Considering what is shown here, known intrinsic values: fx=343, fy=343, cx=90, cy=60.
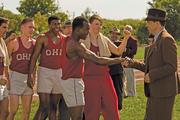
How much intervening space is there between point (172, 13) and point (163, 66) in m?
60.7

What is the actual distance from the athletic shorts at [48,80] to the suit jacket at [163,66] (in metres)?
Answer: 2.21

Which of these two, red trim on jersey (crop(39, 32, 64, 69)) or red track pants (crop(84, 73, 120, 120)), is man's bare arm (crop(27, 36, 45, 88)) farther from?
red track pants (crop(84, 73, 120, 120))

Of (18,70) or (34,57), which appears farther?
(18,70)

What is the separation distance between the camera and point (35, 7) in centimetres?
7156

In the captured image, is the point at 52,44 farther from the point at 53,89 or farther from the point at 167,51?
the point at 167,51

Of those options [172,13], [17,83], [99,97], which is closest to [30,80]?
[17,83]

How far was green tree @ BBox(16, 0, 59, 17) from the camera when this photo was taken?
70.2 metres

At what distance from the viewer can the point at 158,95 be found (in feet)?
16.1

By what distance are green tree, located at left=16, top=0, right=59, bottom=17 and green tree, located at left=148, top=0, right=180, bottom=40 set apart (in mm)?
20708

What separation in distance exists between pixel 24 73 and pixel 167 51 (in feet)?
10.1

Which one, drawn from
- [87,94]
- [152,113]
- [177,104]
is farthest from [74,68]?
[177,104]

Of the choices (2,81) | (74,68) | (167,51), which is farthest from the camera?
(2,81)

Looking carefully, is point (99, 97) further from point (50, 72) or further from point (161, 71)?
point (161, 71)

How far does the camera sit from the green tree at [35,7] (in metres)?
70.2
